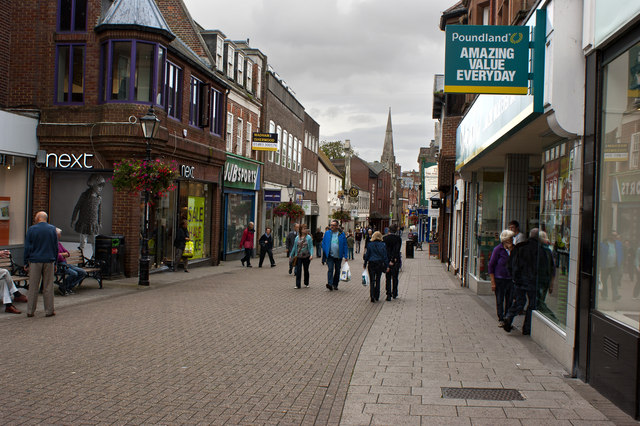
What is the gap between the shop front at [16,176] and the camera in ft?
51.4

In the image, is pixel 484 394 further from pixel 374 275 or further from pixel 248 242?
pixel 248 242

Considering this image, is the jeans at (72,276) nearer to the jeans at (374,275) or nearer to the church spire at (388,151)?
the jeans at (374,275)

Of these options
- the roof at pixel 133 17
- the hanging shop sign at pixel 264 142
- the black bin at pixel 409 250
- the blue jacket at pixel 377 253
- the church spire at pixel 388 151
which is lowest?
the black bin at pixel 409 250

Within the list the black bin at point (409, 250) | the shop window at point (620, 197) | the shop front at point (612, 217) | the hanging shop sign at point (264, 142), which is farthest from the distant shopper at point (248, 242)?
the shop window at point (620, 197)

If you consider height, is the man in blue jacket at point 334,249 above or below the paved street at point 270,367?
above

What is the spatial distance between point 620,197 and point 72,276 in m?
10.9

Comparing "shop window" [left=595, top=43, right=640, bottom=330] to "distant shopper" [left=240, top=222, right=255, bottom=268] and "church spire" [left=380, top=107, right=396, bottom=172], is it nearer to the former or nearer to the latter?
"distant shopper" [left=240, top=222, right=255, bottom=268]

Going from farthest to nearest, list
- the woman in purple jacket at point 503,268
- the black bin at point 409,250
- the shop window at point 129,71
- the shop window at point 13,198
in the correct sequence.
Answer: the black bin at point 409,250
the shop window at point 129,71
the shop window at point 13,198
the woman in purple jacket at point 503,268

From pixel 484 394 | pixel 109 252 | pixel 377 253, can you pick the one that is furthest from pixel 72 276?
pixel 484 394

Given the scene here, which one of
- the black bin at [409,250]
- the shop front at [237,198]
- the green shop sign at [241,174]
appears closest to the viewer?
the green shop sign at [241,174]

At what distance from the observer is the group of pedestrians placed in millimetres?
8711

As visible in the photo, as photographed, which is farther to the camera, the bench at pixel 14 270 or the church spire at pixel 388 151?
the church spire at pixel 388 151

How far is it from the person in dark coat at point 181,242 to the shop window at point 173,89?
3572 millimetres

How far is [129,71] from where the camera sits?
16.5 m
